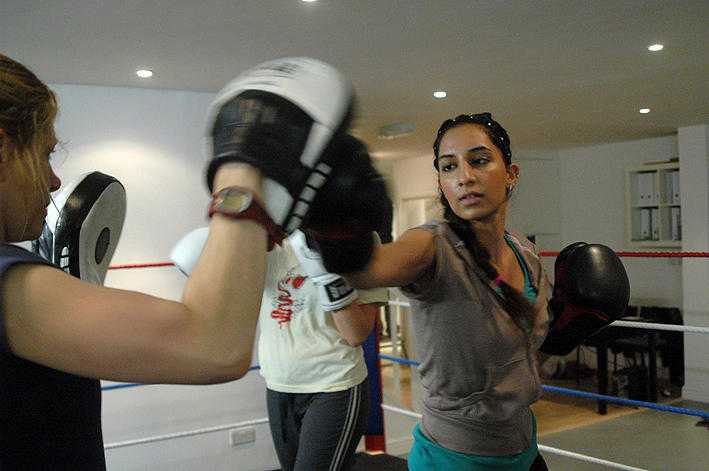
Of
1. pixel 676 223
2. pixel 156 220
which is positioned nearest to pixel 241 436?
pixel 156 220

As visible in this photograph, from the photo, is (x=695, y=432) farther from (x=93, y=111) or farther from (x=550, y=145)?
(x=93, y=111)

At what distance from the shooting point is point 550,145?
7.03 metres

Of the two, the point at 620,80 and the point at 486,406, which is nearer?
the point at 486,406

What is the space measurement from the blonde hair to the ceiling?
6.22ft

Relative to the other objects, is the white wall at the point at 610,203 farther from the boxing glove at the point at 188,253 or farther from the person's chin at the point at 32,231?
the person's chin at the point at 32,231

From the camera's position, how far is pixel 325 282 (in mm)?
1128

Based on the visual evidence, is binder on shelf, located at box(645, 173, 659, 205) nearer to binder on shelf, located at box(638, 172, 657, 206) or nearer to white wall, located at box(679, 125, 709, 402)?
binder on shelf, located at box(638, 172, 657, 206)

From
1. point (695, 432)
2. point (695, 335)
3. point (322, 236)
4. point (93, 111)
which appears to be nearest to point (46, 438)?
point (322, 236)

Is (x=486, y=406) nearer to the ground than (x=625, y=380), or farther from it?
farther from it

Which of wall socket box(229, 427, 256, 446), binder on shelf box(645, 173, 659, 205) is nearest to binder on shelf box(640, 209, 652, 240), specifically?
binder on shelf box(645, 173, 659, 205)

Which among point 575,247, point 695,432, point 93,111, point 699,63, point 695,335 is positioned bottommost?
point 695,432

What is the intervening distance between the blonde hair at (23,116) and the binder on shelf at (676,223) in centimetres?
661

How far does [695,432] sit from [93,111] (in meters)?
4.49

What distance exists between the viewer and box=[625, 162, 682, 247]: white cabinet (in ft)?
20.7
